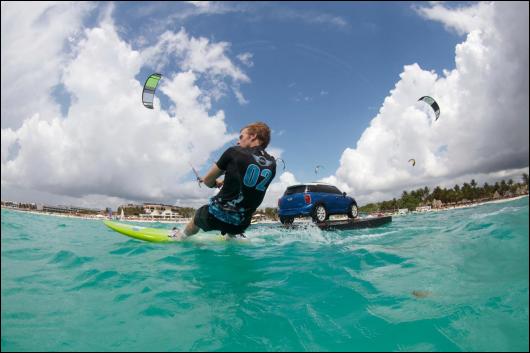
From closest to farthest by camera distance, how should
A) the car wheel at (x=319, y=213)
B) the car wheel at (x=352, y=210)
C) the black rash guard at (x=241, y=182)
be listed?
1. the black rash guard at (x=241, y=182)
2. the car wheel at (x=319, y=213)
3. the car wheel at (x=352, y=210)

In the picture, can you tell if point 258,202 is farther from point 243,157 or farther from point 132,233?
point 132,233

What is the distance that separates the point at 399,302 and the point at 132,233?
6316 mm

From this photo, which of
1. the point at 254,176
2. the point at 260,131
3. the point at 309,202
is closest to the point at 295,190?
the point at 309,202

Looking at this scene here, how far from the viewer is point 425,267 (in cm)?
438

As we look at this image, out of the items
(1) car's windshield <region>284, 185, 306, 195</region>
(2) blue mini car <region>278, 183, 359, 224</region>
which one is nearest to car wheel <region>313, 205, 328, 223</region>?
(2) blue mini car <region>278, 183, 359, 224</region>

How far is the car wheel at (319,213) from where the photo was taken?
584 inches

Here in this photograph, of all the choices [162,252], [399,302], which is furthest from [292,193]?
[399,302]

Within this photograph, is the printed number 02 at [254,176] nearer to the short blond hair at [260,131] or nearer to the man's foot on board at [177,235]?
the short blond hair at [260,131]

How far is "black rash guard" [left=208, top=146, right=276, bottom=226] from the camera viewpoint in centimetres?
454

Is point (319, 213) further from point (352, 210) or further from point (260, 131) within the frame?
point (260, 131)

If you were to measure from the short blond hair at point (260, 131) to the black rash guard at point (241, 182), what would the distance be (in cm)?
18

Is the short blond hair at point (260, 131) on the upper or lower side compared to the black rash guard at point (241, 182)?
upper

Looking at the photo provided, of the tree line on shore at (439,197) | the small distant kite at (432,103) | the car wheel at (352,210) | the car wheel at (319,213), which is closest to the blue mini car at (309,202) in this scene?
the car wheel at (319,213)

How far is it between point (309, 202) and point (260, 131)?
10.2 meters
